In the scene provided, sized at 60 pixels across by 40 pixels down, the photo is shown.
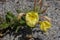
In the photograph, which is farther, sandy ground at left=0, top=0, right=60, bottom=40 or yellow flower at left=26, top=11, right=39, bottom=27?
sandy ground at left=0, top=0, right=60, bottom=40

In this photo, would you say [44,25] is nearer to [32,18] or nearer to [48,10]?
[32,18]

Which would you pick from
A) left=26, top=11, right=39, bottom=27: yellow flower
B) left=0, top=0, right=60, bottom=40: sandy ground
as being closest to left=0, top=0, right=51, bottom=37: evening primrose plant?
left=26, top=11, right=39, bottom=27: yellow flower

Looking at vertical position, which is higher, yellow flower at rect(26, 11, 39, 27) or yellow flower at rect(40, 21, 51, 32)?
yellow flower at rect(26, 11, 39, 27)

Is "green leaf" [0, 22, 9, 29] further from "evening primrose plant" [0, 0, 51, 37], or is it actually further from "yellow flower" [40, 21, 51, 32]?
"yellow flower" [40, 21, 51, 32]

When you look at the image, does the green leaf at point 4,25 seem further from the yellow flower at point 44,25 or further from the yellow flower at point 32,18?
the yellow flower at point 44,25

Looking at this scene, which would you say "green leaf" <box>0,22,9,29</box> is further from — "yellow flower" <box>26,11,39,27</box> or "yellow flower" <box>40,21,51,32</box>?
"yellow flower" <box>40,21,51,32</box>

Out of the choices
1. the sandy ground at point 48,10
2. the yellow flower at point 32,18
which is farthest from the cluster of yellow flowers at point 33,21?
the sandy ground at point 48,10
